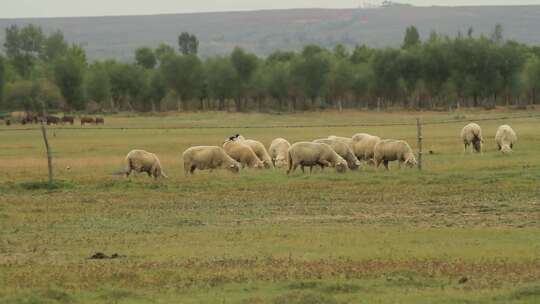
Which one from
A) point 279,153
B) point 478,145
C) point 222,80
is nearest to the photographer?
point 279,153

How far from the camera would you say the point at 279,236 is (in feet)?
61.8

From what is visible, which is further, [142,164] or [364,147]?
[364,147]

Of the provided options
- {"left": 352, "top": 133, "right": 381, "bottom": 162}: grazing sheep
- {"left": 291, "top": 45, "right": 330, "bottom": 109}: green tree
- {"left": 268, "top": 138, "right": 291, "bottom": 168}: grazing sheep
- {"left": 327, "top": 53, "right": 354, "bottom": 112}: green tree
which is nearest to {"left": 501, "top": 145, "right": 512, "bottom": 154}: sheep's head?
{"left": 352, "top": 133, "right": 381, "bottom": 162}: grazing sheep

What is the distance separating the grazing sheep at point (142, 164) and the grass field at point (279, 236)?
69 cm

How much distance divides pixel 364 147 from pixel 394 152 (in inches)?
100

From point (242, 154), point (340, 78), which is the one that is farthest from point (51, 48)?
point (242, 154)

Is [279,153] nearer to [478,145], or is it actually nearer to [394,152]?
[394,152]

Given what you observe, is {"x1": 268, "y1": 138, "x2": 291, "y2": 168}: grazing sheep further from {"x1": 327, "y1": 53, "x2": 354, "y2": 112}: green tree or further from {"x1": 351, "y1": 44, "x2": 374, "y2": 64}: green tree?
{"x1": 351, "y1": 44, "x2": 374, "y2": 64}: green tree

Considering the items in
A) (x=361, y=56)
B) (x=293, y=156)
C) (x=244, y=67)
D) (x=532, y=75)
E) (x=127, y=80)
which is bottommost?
(x=293, y=156)

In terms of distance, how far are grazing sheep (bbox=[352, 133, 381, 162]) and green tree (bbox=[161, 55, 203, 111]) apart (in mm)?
86613

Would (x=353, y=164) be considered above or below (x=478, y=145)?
above

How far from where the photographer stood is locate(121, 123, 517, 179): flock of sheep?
32312 mm

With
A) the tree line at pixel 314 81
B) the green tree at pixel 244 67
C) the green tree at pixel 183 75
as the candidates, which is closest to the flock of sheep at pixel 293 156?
the tree line at pixel 314 81

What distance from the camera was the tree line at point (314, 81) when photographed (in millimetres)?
110438
